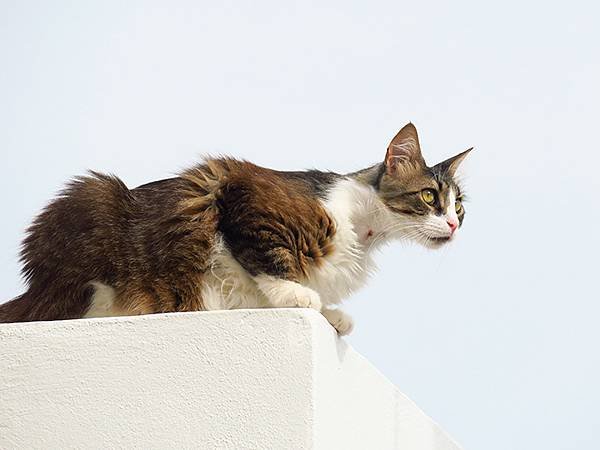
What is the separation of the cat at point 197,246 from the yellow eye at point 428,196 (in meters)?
0.08

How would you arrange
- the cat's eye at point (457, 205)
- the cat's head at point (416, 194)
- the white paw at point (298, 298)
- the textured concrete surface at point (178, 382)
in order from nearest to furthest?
the textured concrete surface at point (178, 382)
the white paw at point (298, 298)
the cat's head at point (416, 194)
the cat's eye at point (457, 205)

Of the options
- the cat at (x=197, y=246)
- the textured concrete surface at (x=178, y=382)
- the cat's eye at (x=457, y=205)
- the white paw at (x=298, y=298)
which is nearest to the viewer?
the textured concrete surface at (x=178, y=382)

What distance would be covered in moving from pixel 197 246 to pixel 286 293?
245 mm

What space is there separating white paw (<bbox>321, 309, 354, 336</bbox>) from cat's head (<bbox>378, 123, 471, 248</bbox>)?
0.38 metres

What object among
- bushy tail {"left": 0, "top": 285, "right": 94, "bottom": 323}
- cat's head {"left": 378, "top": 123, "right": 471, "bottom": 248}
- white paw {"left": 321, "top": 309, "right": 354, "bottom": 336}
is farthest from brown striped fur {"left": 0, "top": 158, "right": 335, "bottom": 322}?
cat's head {"left": 378, "top": 123, "right": 471, "bottom": 248}

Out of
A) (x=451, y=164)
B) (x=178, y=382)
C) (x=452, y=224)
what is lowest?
(x=178, y=382)

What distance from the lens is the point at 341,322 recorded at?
6.27ft

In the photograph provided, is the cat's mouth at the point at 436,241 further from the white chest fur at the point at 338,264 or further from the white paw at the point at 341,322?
the white paw at the point at 341,322

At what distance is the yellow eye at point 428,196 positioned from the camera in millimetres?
2260

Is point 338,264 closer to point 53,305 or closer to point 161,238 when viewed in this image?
point 161,238

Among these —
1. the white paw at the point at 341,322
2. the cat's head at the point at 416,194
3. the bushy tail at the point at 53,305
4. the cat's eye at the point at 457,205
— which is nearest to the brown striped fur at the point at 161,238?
the bushy tail at the point at 53,305

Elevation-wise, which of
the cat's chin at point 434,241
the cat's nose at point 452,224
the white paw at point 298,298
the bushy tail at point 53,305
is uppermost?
the cat's nose at point 452,224

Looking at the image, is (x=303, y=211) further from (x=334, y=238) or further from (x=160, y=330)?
(x=160, y=330)

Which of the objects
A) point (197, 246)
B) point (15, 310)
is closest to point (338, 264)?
point (197, 246)
